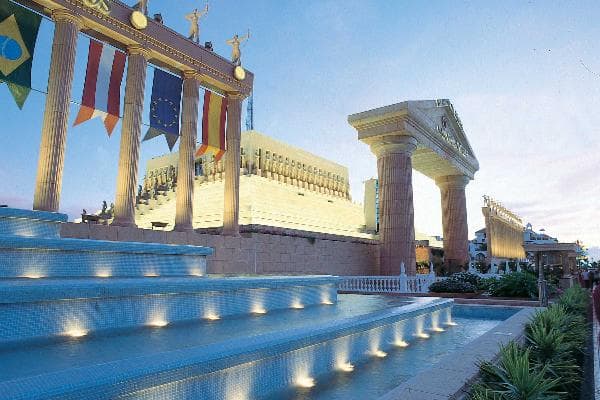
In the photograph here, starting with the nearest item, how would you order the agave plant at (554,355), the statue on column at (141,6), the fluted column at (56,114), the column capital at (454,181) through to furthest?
the agave plant at (554,355)
the fluted column at (56,114)
the statue on column at (141,6)
the column capital at (454,181)

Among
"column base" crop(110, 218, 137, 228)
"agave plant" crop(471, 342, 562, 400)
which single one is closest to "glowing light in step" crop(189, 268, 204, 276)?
"column base" crop(110, 218, 137, 228)

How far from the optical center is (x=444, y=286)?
17.3 metres

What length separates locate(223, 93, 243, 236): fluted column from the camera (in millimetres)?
17984

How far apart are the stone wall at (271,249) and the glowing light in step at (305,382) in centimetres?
976

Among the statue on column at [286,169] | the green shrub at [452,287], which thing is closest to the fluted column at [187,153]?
the green shrub at [452,287]

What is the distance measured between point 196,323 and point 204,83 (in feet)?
48.4

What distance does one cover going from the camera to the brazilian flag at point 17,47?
12180mm

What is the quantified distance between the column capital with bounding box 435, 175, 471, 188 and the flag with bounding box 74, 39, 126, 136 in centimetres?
2544

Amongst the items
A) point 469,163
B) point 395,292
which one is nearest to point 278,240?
point 395,292

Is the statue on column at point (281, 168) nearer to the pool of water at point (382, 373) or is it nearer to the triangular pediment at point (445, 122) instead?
the triangular pediment at point (445, 122)

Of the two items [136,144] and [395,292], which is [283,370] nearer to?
[136,144]

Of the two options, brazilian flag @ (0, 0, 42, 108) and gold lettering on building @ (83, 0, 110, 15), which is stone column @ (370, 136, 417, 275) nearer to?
gold lettering on building @ (83, 0, 110, 15)

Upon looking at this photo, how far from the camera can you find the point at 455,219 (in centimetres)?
3150

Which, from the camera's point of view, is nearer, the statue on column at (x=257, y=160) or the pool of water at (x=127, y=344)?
the pool of water at (x=127, y=344)
